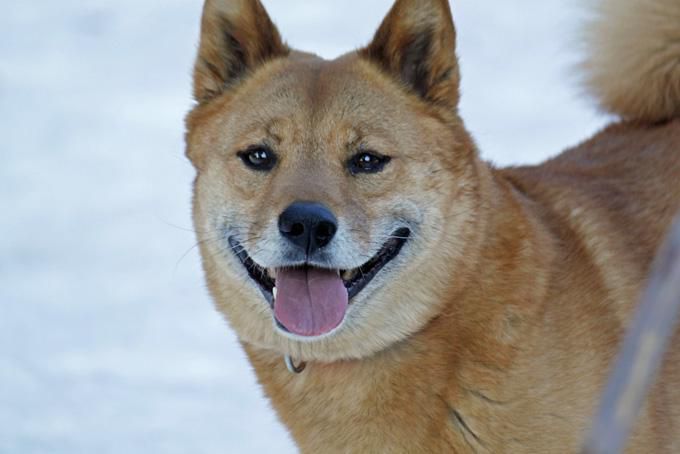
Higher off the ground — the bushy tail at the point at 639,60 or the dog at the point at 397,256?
the bushy tail at the point at 639,60

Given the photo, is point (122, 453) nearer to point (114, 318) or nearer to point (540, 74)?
point (114, 318)

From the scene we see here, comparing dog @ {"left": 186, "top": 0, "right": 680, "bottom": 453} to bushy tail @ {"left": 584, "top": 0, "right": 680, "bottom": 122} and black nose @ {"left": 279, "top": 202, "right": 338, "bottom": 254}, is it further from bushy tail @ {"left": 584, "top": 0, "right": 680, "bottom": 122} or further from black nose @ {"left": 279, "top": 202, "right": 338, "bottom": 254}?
Result: bushy tail @ {"left": 584, "top": 0, "right": 680, "bottom": 122}

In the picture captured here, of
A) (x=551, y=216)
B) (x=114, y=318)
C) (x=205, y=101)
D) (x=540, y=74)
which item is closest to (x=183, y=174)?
(x=114, y=318)

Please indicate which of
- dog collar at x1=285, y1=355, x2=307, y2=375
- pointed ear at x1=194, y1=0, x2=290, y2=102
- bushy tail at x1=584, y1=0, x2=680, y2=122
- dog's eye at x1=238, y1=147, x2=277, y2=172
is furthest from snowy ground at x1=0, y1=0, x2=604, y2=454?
pointed ear at x1=194, y1=0, x2=290, y2=102

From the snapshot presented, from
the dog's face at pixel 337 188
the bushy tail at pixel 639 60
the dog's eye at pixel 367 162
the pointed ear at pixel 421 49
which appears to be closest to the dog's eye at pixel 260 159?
the dog's face at pixel 337 188

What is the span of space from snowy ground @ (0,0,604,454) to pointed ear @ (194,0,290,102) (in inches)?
40.0

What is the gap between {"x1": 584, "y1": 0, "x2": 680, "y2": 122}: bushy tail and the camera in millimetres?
3877

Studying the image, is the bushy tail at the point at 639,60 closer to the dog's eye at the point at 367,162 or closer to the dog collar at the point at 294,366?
the dog's eye at the point at 367,162

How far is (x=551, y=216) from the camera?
3.04 metres

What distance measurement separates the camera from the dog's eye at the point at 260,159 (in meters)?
2.80

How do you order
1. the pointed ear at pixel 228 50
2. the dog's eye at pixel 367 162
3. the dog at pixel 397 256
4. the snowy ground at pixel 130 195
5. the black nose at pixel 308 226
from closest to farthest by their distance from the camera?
the black nose at pixel 308 226, the dog at pixel 397 256, the dog's eye at pixel 367 162, the pointed ear at pixel 228 50, the snowy ground at pixel 130 195

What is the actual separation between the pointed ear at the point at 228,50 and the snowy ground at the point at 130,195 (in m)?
1.02

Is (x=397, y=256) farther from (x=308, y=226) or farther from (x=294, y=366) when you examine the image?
(x=294, y=366)

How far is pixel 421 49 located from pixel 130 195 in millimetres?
3476
